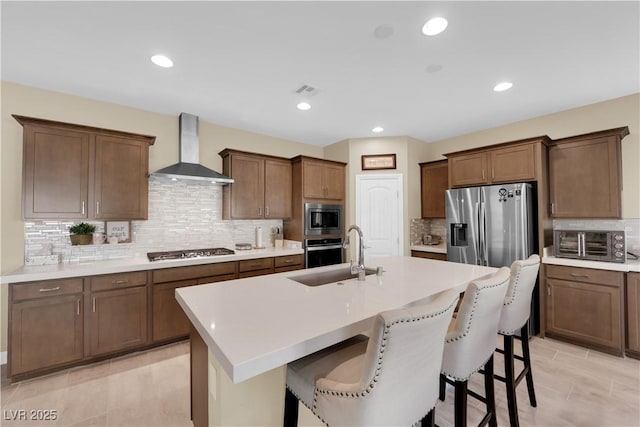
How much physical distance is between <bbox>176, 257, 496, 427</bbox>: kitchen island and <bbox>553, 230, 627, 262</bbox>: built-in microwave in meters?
2.03

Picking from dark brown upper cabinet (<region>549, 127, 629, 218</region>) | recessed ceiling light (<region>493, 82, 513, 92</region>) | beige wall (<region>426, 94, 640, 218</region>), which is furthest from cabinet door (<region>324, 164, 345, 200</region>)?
dark brown upper cabinet (<region>549, 127, 629, 218</region>)

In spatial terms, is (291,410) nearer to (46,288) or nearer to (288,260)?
(46,288)

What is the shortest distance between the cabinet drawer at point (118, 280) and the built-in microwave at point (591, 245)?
4.50 meters

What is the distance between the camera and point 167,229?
11.2 feet

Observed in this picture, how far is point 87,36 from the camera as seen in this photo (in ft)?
6.47

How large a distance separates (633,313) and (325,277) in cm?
303

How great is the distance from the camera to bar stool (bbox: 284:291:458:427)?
2.79 ft

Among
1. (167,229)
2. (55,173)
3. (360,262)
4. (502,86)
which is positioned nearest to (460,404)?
(360,262)

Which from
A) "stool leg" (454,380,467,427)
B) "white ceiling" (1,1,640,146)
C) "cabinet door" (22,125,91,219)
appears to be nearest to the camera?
"stool leg" (454,380,467,427)

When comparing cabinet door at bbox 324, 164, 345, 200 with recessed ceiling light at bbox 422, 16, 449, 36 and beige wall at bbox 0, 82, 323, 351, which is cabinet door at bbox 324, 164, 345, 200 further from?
recessed ceiling light at bbox 422, 16, 449, 36

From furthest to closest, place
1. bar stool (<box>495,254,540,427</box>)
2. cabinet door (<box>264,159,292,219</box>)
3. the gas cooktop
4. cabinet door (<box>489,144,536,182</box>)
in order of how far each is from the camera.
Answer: cabinet door (<box>264,159,292,219</box>)
cabinet door (<box>489,144,536,182</box>)
the gas cooktop
bar stool (<box>495,254,540,427</box>)

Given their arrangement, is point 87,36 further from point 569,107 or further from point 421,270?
point 569,107

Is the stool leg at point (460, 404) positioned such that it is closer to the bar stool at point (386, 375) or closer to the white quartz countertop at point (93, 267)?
the bar stool at point (386, 375)

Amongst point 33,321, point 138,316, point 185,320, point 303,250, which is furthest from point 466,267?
point 33,321
